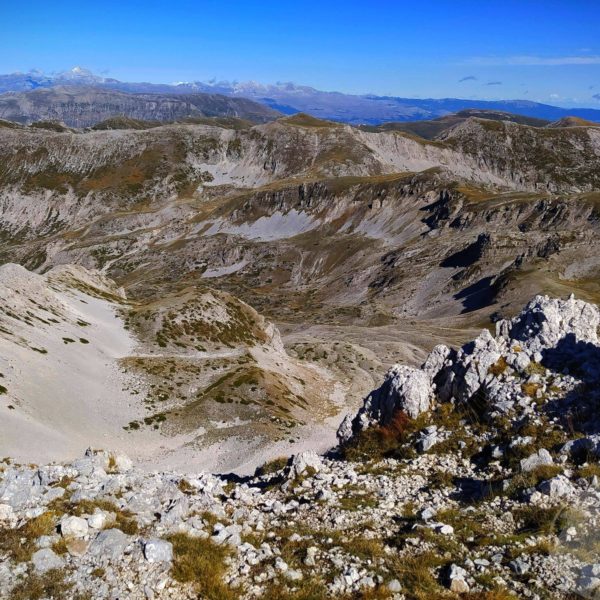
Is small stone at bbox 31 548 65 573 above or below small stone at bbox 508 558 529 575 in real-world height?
below

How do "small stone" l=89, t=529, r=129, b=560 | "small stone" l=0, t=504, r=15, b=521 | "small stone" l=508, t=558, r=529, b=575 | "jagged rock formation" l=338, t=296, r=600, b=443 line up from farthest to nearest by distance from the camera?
"jagged rock formation" l=338, t=296, r=600, b=443 → "small stone" l=0, t=504, r=15, b=521 → "small stone" l=89, t=529, r=129, b=560 → "small stone" l=508, t=558, r=529, b=575

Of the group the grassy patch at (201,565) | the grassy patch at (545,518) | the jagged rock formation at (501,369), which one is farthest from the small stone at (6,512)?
the grassy patch at (545,518)

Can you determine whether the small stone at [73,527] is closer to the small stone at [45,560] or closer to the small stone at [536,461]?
the small stone at [45,560]

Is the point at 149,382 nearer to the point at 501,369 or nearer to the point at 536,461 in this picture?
the point at 501,369

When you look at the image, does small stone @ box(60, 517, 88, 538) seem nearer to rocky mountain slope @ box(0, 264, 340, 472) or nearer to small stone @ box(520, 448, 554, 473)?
small stone @ box(520, 448, 554, 473)

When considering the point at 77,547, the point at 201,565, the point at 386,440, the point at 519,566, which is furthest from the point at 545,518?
the point at 77,547

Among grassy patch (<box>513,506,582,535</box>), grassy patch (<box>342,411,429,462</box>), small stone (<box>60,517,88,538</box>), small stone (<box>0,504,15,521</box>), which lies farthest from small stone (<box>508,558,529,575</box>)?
small stone (<box>0,504,15,521</box>)

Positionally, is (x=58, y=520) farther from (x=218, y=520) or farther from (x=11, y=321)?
(x=11, y=321)

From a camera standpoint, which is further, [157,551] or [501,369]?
[501,369]

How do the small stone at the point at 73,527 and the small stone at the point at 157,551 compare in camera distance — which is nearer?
the small stone at the point at 157,551
